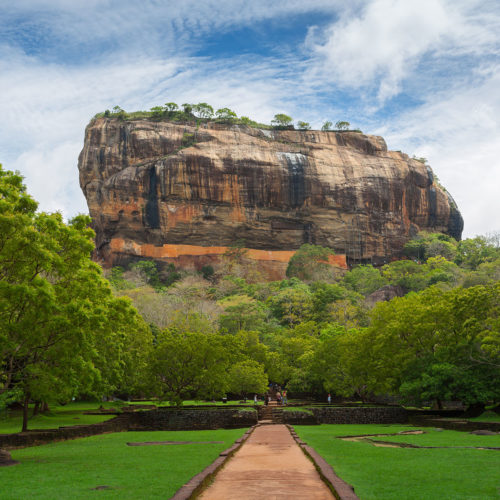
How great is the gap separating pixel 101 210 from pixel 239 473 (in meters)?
76.5

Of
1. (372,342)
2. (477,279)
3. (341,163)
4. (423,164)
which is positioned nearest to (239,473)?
(372,342)

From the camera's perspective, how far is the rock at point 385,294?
6147 centimetres

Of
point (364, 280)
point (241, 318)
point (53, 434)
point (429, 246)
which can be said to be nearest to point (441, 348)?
point (53, 434)

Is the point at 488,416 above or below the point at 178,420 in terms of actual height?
above

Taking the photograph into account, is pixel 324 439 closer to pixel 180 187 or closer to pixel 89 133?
pixel 180 187

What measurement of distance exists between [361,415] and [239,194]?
5868 centimetres

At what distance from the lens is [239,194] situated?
81.8m

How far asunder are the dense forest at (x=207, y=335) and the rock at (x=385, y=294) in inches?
6.9

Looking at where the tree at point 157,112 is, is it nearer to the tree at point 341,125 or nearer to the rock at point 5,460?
the tree at point 341,125

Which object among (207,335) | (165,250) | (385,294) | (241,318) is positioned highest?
(165,250)

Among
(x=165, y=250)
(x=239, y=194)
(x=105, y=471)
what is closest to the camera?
(x=105, y=471)

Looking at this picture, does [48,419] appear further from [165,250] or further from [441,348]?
[165,250]

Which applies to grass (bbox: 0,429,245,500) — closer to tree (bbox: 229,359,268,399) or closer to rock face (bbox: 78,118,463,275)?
tree (bbox: 229,359,268,399)

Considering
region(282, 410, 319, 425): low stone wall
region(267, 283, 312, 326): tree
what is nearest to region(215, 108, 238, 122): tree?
region(267, 283, 312, 326): tree
